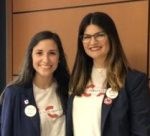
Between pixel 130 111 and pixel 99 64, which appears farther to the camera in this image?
pixel 99 64

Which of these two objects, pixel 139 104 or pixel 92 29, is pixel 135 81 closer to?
pixel 139 104

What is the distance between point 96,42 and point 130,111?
50cm

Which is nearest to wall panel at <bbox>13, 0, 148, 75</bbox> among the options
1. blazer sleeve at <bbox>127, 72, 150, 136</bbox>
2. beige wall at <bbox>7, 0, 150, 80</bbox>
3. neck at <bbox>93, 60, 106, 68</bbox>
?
beige wall at <bbox>7, 0, 150, 80</bbox>

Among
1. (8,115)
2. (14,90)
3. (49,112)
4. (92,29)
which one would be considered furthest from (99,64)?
(8,115)

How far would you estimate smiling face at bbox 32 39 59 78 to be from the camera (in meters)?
2.59

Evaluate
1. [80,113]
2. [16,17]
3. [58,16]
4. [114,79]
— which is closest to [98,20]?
[114,79]

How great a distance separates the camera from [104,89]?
249cm

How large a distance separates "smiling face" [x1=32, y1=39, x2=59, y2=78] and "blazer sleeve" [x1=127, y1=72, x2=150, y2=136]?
0.57m

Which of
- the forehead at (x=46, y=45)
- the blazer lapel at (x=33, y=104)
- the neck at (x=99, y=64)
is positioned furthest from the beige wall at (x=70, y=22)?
the blazer lapel at (x=33, y=104)

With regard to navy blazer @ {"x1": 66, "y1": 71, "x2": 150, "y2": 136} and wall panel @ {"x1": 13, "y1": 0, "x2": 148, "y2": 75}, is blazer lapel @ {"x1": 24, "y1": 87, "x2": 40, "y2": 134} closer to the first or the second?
navy blazer @ {"x1": 66, "y1": 71, "x2": 150, "y2": 136}

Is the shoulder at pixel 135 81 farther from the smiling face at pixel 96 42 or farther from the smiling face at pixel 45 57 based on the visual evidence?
the smiling face at pixel 45 57

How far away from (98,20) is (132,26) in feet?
1.57

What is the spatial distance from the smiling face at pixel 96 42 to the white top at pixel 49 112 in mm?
432

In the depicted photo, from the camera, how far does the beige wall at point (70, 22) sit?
9.30 ft
